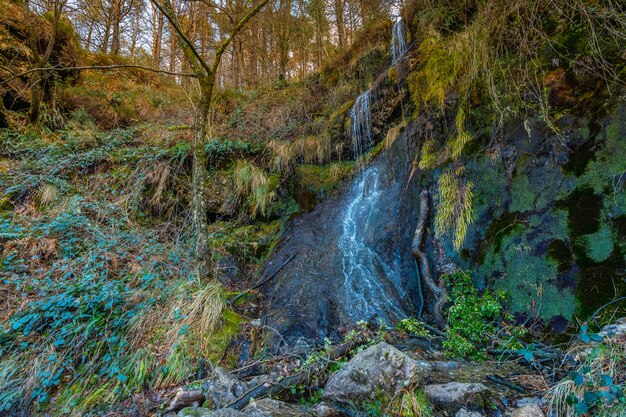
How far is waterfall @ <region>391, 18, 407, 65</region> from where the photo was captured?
5891 mm

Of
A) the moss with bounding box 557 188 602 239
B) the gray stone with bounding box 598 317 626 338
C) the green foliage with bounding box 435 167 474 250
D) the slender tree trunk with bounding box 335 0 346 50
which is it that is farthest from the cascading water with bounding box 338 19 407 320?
the slender tree trunk with bounding box 335 0 346 50

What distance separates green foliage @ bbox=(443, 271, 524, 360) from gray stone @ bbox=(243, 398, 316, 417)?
1422 mm

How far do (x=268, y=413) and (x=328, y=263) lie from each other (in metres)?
2.33

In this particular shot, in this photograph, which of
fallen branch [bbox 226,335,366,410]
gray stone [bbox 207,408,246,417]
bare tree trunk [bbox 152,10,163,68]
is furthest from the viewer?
bare tree trunk [bbox 152,10,163,68]

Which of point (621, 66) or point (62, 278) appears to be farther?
point (62, 278)

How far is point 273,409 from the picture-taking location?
1945 millimetres

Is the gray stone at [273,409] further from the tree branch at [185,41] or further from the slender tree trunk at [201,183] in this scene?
the tree branch at [185,41]

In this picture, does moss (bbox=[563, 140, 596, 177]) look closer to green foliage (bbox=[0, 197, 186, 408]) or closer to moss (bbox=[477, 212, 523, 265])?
moss (bbox=[477, 212, 523, 265])

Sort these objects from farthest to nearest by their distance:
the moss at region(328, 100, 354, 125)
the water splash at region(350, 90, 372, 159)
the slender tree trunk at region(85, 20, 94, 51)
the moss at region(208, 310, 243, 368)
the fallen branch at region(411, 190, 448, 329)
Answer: the slender tree trunk at region(85, 20, 94, 51) < the moss at region(328, 100, 354, 125) < the water splash at region(350, 90, 372, 159) < the fallen branch at region(411, 190, 448, 329) < the moss at region(208, 310, 243, 368)

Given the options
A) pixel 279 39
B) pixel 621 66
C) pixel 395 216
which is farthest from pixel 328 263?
pixel 279 39

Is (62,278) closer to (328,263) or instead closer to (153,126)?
(328,263)

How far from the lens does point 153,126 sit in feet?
23.2

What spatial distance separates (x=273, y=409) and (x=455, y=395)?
47.2 inches

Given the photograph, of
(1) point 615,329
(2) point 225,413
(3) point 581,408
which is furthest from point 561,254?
(2) point 225,413
